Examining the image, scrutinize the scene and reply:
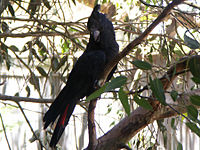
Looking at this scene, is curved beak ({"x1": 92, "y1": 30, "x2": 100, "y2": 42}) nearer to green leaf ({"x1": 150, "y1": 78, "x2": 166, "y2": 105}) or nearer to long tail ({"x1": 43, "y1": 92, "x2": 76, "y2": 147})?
long tail ({"x1": 43, "y1": 92, "x2": 76, "y2": 147})

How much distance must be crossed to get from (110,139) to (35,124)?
2633 millimetres

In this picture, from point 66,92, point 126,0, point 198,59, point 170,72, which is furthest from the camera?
point 126,0

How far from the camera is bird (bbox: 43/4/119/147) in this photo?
1.43 m

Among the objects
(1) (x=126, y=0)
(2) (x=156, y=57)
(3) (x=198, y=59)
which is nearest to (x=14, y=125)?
(2) (x=156, y=57)

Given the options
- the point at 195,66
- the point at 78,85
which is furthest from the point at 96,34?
the point at 195,66

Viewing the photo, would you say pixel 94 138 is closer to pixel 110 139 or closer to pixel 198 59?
pixel 110 139

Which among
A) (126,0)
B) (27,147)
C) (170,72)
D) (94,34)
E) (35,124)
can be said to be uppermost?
(126,0)

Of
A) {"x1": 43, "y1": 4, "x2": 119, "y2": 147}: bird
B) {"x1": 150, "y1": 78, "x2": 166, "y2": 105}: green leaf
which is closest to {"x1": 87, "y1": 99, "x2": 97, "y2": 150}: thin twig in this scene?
{"x1": 43, "y1": 4, "x2": 119, "y2": 147}: bird

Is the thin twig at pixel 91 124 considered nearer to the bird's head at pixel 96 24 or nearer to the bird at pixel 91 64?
the bird at pixel 91 64

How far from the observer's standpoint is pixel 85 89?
154cm

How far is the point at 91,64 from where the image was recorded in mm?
1465

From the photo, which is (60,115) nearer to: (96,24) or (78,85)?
(78,85)

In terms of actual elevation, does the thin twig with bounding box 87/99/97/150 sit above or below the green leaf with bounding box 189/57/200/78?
below

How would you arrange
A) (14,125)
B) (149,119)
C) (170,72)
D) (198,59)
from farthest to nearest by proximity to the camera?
1. (14,125)
2. (149,119)
3. (170,72)
4. (198,59)
